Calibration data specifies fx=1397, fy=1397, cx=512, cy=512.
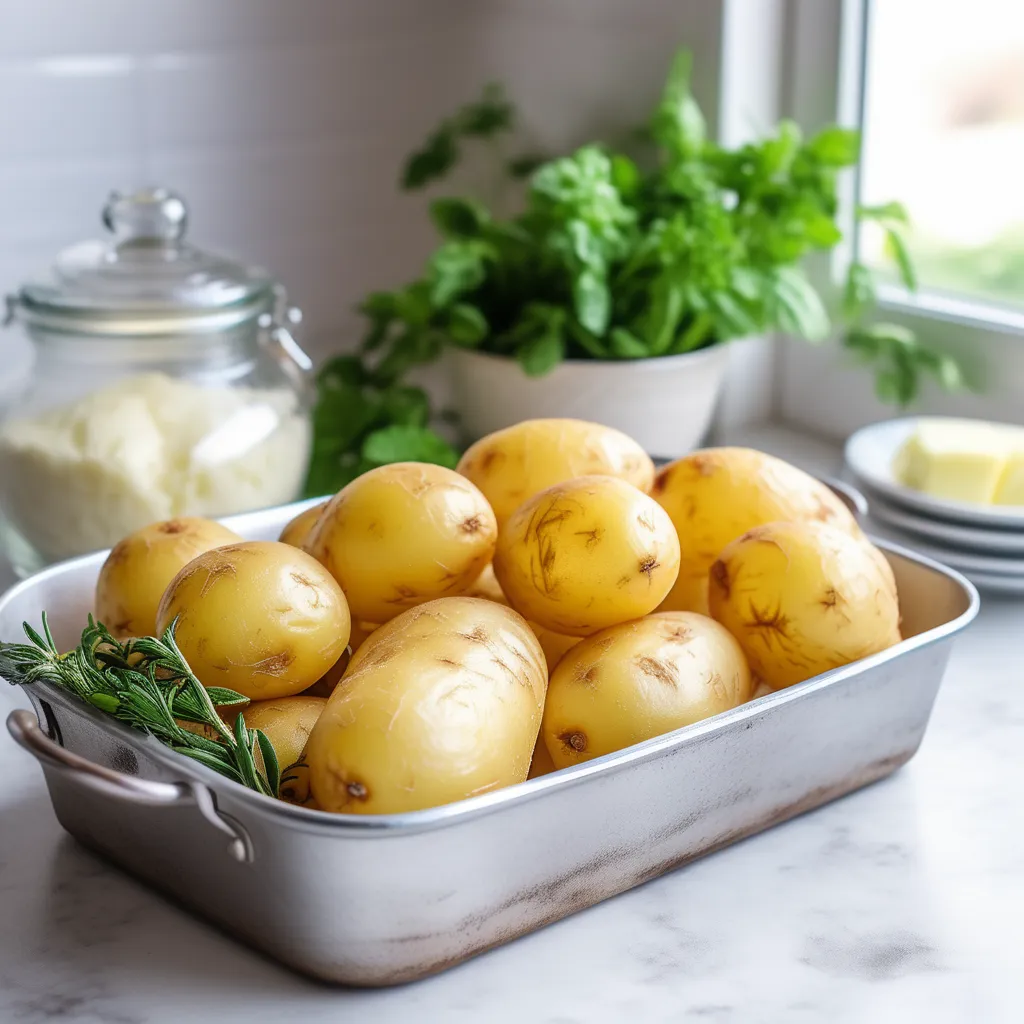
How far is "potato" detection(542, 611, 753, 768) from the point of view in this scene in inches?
21.8

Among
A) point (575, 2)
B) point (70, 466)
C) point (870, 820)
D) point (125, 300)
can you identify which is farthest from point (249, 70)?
point (870, 820)

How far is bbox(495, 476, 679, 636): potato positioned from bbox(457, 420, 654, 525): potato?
7 cm

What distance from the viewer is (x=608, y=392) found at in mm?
1029

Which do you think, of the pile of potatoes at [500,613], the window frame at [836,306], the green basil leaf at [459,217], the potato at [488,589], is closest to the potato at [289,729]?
the pile of potatoes at [500,613]

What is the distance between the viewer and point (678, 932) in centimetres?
56

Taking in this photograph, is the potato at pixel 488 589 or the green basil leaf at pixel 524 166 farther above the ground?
the green basil leaf at pixel 524 166

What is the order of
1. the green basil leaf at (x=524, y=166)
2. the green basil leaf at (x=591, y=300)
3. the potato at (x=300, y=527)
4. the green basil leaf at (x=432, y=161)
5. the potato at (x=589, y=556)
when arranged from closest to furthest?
1. the potato at (x=589, y=556)
2. the potato at (x=300, y=527)
3. the green basil leaf at (x=591, y=300)
4. the green basil leaf at (x=432, y=161)
5. the green basil leaf at (x=524, y=166)

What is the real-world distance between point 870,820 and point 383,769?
0.88 feet

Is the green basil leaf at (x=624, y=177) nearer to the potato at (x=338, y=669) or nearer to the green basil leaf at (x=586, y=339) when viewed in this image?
the green basil leaf at (x=586, y=339)

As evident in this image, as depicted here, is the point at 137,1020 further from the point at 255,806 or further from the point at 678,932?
the point at 678,932

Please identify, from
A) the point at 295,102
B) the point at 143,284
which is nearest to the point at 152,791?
the point at 143,284

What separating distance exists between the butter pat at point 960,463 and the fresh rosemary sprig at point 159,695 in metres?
0.53

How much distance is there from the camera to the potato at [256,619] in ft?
1.81

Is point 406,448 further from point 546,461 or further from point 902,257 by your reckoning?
point 902,257
